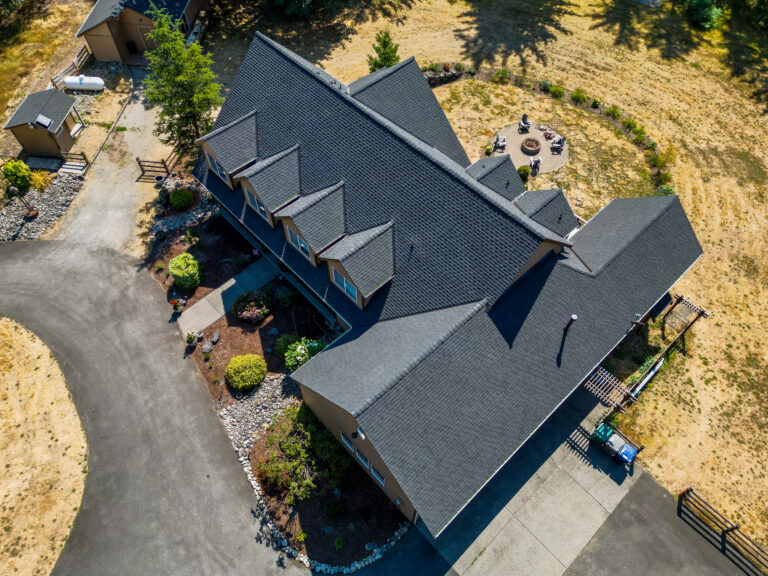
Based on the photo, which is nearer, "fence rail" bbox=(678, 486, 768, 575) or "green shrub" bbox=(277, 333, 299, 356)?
"fence rail" bbox=(678, 486, 768, 575)

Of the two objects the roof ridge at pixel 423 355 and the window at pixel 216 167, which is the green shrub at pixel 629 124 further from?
the window at pixel 216 167

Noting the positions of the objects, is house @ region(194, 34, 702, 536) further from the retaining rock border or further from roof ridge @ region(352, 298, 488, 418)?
the retaining rock border

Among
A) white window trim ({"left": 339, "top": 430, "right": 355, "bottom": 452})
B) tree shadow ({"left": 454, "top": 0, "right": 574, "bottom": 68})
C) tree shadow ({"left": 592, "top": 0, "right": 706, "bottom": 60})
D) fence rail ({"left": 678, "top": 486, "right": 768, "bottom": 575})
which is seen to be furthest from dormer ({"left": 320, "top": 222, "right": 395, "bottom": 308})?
tree shadow ({"left": 592, "top": 0, "right": 706, "bottom": 60})

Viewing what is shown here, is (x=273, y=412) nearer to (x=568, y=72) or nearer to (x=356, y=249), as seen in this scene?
(x=356, y=249)

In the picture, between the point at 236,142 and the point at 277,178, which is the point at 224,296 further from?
the point at 236,142

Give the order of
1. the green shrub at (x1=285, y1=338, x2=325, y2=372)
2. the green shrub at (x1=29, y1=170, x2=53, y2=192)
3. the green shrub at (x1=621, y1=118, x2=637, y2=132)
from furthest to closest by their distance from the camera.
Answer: the green shrub at (x1=621, y1=118, x2=637, y2=132)
the green shrub at (x1=29, y1=170, x2=53, y2=192)
the green shrub at (x1=285, y1=338, x2=325, y2=372)

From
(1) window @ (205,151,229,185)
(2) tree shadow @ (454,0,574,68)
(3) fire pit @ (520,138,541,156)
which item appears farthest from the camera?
(2) tree shadow @ (454,0,574,68)

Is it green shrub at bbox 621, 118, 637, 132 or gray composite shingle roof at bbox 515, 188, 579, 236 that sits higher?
gray composite shingle roof at bbox 515, 188, 579, 236

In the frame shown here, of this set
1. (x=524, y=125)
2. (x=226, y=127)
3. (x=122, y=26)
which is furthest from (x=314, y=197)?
(x=122, y=26)

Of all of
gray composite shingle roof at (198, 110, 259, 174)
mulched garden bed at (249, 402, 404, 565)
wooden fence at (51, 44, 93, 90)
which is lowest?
mulched garden bed at (249, 402, 404, 565)
